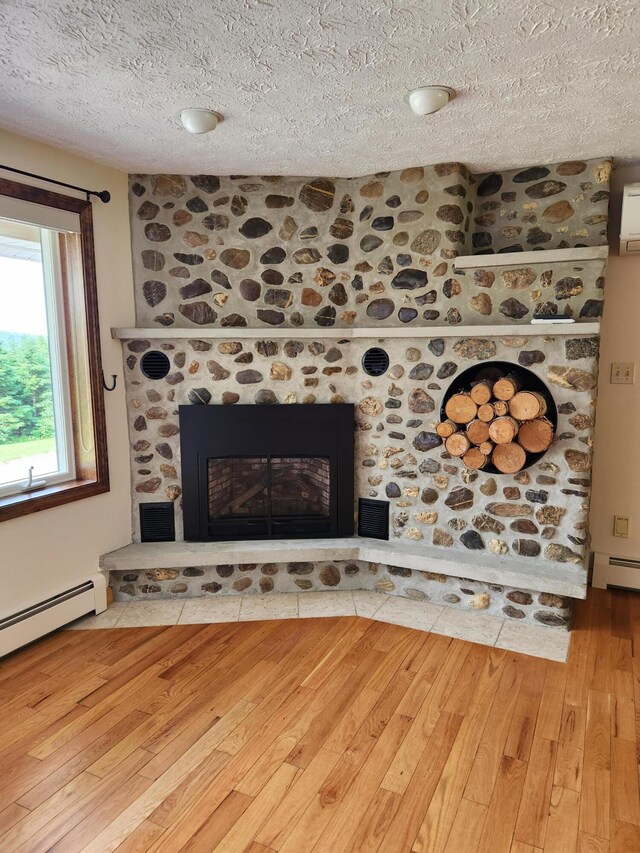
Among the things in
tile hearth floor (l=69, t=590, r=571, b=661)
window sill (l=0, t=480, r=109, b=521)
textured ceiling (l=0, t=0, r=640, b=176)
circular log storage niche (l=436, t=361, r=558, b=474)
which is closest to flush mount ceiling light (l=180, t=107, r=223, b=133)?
textured ceiling (l=0, t=0, r=640, b=176)

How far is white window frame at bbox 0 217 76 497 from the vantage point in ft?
9.13

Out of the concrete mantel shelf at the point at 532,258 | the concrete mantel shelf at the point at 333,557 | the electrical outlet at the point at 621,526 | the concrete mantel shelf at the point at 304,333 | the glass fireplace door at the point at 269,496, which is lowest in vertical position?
the concrete mantel shelf at the point at 333,557

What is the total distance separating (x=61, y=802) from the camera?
5.90 feet

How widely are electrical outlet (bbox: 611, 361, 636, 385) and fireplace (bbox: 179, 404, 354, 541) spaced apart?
1.49 m

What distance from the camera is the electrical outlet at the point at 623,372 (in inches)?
123

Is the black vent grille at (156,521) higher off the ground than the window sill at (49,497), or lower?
lower

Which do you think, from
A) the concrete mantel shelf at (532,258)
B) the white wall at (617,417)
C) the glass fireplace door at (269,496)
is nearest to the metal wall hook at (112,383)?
the glass fireplace door at (269,496)

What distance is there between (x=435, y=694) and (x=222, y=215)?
2.64m

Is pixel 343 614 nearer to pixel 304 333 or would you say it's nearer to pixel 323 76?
pixel 304 333

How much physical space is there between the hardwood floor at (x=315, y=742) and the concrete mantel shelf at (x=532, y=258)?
1.86 m

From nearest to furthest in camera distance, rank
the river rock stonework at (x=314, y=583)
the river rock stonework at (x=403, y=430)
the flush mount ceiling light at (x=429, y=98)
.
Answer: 1. the flush mount ceiling light at (x=429, y=98)
2. the river rock stonework at (x=403, y=430)
3. the river rock stonework at (x=314, y=583)

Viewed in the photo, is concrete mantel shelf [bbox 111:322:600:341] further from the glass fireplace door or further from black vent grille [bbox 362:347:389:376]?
the glass fireplace door

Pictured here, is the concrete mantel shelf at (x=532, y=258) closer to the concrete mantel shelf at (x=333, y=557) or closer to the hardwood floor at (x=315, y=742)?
the concrete mantel shelf at (x=333, y=557)

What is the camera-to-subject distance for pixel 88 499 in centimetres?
299
